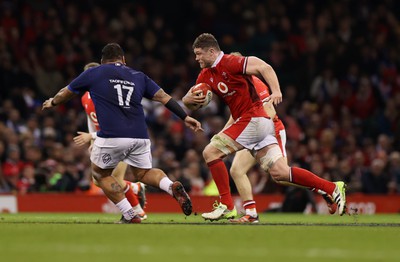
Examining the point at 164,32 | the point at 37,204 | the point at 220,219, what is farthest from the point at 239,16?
the point at 220,219

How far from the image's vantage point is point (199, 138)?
2320 cm

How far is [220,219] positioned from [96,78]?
98.0 inches

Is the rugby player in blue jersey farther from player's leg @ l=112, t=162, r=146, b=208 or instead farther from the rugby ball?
player's leg @ l=112, t=162, r=146, b=208

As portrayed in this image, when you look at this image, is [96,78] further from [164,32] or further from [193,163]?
[164,32]

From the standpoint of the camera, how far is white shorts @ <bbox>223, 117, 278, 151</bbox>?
12812mm

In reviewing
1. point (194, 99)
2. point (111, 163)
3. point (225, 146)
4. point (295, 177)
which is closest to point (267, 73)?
point (194, 99)

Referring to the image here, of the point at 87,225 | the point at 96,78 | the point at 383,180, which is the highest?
the point at 96,78

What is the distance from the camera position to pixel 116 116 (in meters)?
12.5

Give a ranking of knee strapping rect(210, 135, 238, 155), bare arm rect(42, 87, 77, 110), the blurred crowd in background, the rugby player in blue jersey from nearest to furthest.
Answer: the rugby player in blue jersey
bare arm rect(42, 87, 77, 110)
knee strapping rect(210, 135, 238, 155)
the blurred crowd in background

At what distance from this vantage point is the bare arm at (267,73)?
39.9 ft

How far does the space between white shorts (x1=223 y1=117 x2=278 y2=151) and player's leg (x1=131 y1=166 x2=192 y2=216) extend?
37.5 inches

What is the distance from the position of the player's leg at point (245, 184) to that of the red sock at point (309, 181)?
2.62 ft

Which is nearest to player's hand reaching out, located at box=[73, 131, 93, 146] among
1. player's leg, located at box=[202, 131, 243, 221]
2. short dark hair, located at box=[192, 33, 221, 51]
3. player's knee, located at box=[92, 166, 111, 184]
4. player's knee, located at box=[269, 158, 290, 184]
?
player's knee, located at box=[92, 166, 111, 184]

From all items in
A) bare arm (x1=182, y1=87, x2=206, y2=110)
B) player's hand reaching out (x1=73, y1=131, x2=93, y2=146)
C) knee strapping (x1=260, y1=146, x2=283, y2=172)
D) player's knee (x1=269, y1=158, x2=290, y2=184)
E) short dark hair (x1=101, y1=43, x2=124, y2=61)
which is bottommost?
player's knee (x1=269, y1=158, x2=290, y2=184)
